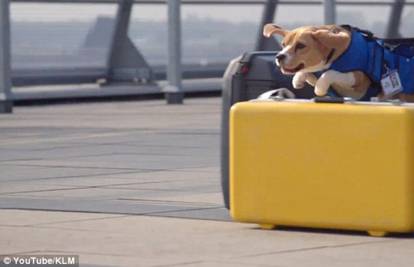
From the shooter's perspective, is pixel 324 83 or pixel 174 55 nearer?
pixel 324 83

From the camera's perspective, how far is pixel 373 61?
881cm

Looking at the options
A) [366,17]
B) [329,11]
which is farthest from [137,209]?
[366,17]

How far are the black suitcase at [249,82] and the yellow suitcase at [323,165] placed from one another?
1.47ft

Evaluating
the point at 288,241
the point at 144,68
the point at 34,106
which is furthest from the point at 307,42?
the point at 144,68

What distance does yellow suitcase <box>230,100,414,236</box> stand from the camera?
8.36m

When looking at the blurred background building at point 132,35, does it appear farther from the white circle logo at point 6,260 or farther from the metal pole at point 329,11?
the white circle logo at point 6,260

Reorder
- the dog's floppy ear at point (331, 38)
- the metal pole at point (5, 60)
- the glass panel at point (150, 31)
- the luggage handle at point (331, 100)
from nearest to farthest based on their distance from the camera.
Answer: the luggage handle at point (331, 100) → the dog's floppy ear at point (331, 38) → the metal pole at point (5, 60) → the glass panel at point (150, 31)

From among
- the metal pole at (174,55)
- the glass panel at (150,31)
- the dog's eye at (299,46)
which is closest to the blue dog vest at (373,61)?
the dog's eye at (299,46)

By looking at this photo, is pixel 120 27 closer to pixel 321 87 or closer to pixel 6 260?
pixel 321 87

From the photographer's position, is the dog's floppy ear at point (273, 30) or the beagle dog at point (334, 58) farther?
the dog's floppy ear at point (273, 30)

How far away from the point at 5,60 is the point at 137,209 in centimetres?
1165

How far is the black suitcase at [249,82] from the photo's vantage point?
938 cm

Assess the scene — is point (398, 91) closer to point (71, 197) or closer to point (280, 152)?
point (280, 152)

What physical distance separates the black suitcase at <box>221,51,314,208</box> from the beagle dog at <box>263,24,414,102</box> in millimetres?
489
